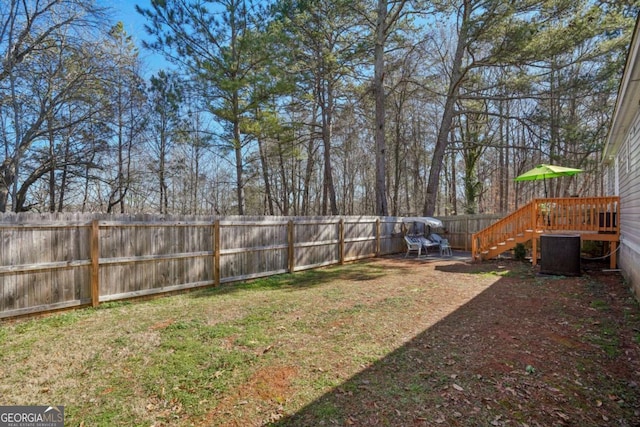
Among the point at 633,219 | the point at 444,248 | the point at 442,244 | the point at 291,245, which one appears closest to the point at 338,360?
the point at 291,245

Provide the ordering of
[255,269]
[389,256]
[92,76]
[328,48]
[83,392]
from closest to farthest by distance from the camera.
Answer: [83,392]
[255,269]
[92,76]
[389,256]
[328,48]

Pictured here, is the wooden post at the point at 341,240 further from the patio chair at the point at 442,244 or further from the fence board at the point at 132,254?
the patio chair at the point at 442,244

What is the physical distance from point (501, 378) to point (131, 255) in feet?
17.9

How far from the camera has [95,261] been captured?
4980 mm

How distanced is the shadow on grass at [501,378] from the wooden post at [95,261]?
13.7ft

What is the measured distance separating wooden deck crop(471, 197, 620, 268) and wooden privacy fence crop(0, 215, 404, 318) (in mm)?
5280

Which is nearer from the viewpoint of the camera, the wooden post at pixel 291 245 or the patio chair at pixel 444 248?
the wooden post at pixel 291 245

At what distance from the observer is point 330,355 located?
3328 millimetres

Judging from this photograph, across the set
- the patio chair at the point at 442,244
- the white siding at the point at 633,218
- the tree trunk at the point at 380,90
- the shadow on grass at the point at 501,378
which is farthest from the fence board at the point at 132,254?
the white siding at the point at 633,218

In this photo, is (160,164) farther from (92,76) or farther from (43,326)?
(43,326)

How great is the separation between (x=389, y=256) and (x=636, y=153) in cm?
721

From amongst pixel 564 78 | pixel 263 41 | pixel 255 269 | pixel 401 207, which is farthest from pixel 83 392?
pixel 401 207

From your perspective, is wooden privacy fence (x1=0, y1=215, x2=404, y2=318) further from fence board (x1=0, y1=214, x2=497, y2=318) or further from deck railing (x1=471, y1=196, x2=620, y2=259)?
deck railing (x1=471, y1=196, x2=620, y2=259)

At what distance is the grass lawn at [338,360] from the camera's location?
2402mm
